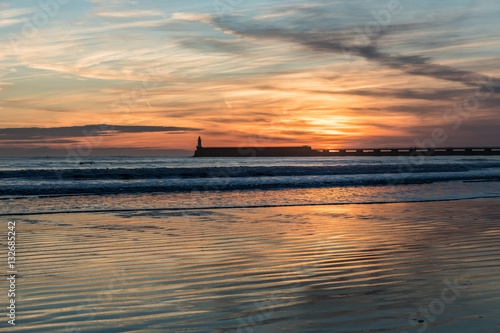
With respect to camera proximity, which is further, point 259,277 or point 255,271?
point 255,271

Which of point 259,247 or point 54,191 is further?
point 54,191

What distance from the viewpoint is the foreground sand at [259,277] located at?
4.73 meters

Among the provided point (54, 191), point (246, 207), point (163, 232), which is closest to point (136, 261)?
point (163, 232)

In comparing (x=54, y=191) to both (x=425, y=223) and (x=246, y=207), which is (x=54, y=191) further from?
(x=425, y=223)

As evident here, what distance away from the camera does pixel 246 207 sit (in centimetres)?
1716

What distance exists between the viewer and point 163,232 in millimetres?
10914

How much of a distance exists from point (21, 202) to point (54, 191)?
17.1ft

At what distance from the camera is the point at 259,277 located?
6504mm

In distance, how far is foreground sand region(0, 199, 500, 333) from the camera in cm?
473

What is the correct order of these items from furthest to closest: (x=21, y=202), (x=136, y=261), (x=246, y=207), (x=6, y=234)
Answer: (x=21, y=202) < (x=246, y=207) < (x=6, y=234) < (x=136, y=261)

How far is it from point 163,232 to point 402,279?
6.19 m

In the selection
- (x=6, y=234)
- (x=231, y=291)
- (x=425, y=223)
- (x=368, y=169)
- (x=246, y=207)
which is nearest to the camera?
(x=231, y=291)

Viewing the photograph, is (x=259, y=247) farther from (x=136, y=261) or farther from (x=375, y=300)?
(x=375, y=300)

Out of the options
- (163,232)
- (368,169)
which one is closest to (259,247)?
(163,232)
